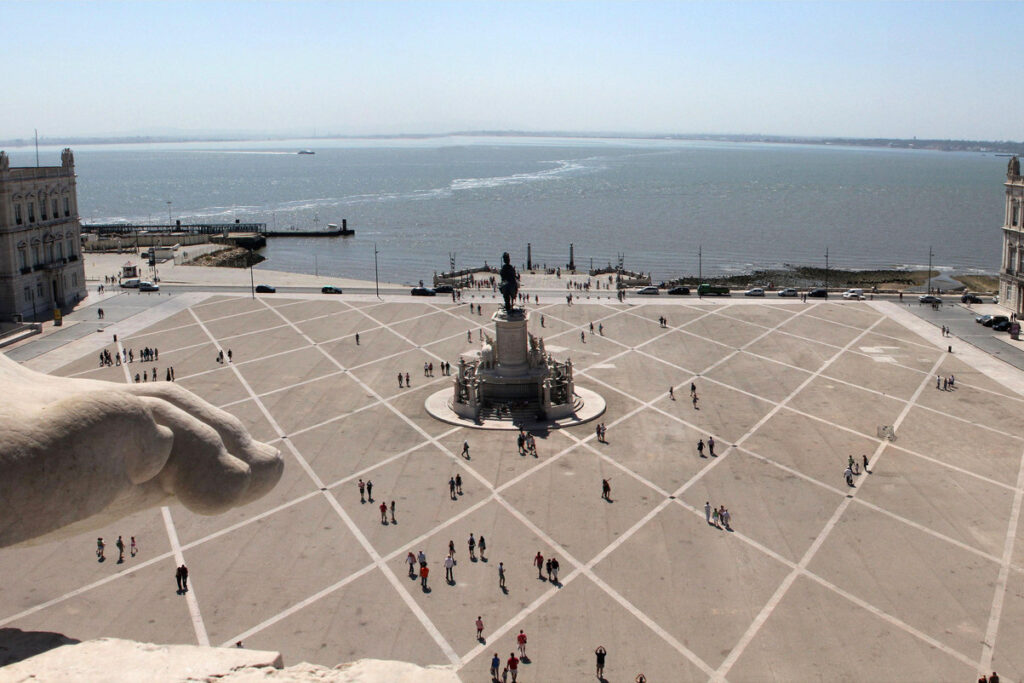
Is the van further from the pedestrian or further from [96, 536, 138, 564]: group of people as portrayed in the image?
the pedestrian

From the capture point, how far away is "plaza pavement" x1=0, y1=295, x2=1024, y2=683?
2048 cm

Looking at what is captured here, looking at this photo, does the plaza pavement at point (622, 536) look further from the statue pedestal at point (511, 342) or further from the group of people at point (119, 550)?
the statue pedestal at point (511, 342)

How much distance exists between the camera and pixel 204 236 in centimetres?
11225

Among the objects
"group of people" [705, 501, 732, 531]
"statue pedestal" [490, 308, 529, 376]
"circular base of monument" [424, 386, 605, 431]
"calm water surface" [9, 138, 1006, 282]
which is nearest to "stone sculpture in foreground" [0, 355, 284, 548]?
"group of people" [705, 501, 732, 531]

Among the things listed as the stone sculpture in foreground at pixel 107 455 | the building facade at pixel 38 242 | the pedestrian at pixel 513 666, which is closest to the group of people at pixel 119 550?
the pedestrian at pixel 513 666

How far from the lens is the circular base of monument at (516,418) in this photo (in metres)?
37.2

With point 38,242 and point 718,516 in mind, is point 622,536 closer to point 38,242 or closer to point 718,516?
point 718,516

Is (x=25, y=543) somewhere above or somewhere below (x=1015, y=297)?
above

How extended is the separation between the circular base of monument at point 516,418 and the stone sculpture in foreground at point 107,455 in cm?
2925

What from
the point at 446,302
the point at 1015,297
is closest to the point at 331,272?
the point at 446,302

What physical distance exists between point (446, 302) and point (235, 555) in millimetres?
40453

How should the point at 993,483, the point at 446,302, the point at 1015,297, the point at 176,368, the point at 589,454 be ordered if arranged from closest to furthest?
the point at 993,483 < the point at 589,454 < the point at 176,368 < the point at 1015,297 < the point at 446,302

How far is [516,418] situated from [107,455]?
31809mm

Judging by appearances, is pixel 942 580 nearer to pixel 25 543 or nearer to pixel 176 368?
pixel 25 543
